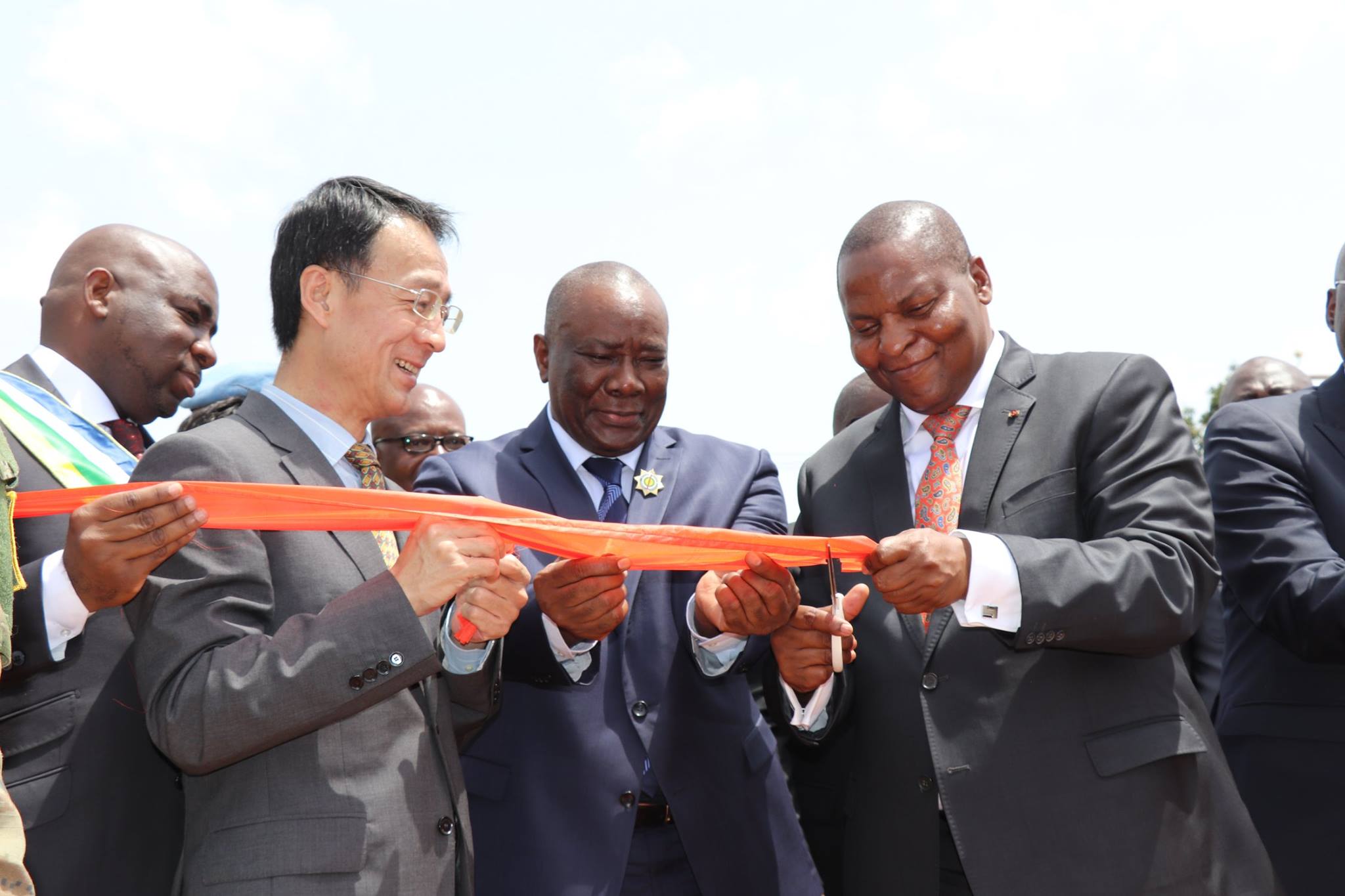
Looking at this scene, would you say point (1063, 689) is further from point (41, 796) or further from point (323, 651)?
point (41, 796)

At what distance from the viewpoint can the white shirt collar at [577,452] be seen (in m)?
5.09

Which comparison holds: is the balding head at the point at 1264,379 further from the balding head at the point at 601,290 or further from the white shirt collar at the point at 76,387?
the white shirt collar at the point at 76,387

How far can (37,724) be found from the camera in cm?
381

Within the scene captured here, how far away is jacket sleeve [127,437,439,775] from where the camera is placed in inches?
124

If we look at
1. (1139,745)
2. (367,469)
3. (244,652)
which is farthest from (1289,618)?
(244,652)

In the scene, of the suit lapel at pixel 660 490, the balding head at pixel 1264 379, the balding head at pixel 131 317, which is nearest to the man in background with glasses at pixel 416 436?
the balding head at pixel 131 317

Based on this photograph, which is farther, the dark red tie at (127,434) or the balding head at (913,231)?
the dark red tie at (127,434)

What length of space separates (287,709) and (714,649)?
1821mm

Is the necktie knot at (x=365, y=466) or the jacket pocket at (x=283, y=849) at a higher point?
the necktie knot at (x=365, y=466)

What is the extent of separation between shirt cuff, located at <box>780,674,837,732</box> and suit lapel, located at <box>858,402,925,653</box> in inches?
14.0

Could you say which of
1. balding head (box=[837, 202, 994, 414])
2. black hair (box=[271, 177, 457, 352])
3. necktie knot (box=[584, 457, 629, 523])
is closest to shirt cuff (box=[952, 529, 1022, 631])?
balding head (box=[837, 202, 994, 414])

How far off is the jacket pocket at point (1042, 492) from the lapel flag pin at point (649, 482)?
4.72 ft

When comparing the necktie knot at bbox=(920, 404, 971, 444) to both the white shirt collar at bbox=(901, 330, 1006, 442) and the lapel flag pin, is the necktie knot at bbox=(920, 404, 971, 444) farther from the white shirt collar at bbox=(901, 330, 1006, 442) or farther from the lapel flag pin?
the lapel flag pin

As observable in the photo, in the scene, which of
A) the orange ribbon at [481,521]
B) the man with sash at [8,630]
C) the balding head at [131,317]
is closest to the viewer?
the man with sash at [8,630]
